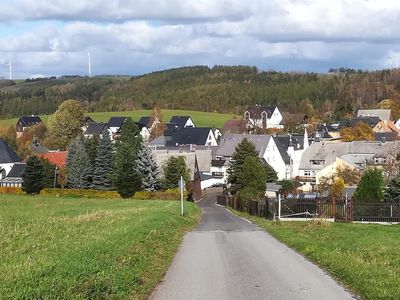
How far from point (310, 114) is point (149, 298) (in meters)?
175

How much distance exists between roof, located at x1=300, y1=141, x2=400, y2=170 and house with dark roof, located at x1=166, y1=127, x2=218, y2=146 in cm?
3525

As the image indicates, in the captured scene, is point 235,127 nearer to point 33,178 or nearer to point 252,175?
point 33,178

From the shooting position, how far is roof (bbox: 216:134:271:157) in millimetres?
102463

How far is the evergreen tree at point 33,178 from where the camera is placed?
71.8m

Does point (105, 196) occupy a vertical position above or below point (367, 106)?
below

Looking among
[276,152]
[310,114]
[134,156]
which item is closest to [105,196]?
[134,156]

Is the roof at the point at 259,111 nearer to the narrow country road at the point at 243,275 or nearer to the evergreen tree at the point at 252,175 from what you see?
the evergreen tree at the point at 252,175

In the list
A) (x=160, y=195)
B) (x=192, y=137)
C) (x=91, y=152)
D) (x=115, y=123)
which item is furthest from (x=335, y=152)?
(x=115, y=123)

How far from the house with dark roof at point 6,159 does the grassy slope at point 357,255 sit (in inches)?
3137

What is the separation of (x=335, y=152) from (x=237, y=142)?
1998 cm

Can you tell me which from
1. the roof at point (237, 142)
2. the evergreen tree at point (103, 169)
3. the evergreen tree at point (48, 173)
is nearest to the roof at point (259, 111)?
the roof at point (237, 142)

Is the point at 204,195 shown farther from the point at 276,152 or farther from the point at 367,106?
the point at 367,106

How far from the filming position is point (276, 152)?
10456 centimetres

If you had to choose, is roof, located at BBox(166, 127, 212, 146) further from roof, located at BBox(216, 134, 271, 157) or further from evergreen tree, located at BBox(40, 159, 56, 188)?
evergreen tree, located at BBox(40, 159, 56, 188)
